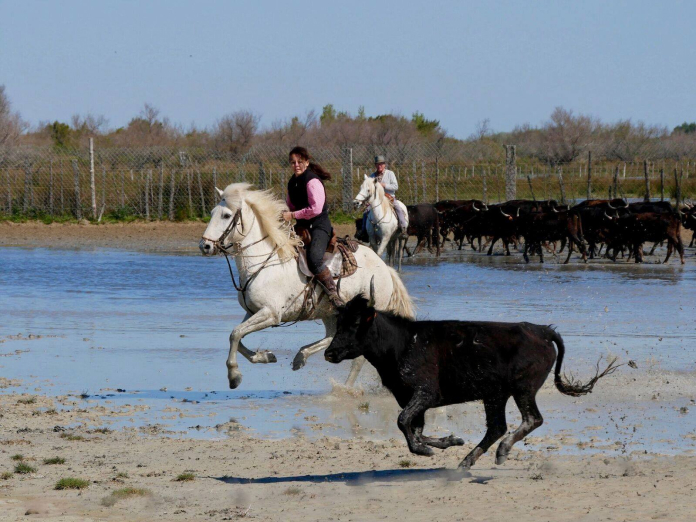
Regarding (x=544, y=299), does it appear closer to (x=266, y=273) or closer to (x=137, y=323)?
(x=137, y=323)

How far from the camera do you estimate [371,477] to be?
6621 millimetres

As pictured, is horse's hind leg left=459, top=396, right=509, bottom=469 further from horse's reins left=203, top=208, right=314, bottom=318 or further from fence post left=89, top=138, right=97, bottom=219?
fence post left=89, top=138, right=97, bottom=219

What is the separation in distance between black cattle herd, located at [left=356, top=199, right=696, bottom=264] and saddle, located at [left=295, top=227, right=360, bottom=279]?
1461cm

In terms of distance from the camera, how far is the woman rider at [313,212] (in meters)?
9.86

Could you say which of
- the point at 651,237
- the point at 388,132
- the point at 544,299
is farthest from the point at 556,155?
the point at 544,299

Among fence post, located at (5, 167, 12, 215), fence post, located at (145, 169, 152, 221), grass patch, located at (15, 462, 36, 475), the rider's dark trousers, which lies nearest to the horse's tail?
the rider's dark trousers

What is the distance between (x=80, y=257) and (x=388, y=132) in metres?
42.5

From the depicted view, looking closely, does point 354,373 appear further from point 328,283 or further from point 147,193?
point 147,193

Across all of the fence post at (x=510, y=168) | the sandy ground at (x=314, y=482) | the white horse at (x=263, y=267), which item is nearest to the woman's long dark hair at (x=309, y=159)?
the white horse at (x=263, y=267)

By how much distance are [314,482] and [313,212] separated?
12.7ft

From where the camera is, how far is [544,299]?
16.4 meters

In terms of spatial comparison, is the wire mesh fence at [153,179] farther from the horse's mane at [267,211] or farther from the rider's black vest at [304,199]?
the horse's mane at [267,211]

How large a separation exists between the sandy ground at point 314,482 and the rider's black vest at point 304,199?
2743 millimetres

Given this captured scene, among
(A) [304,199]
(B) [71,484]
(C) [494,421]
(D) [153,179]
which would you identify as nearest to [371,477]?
(C) [494,421]
